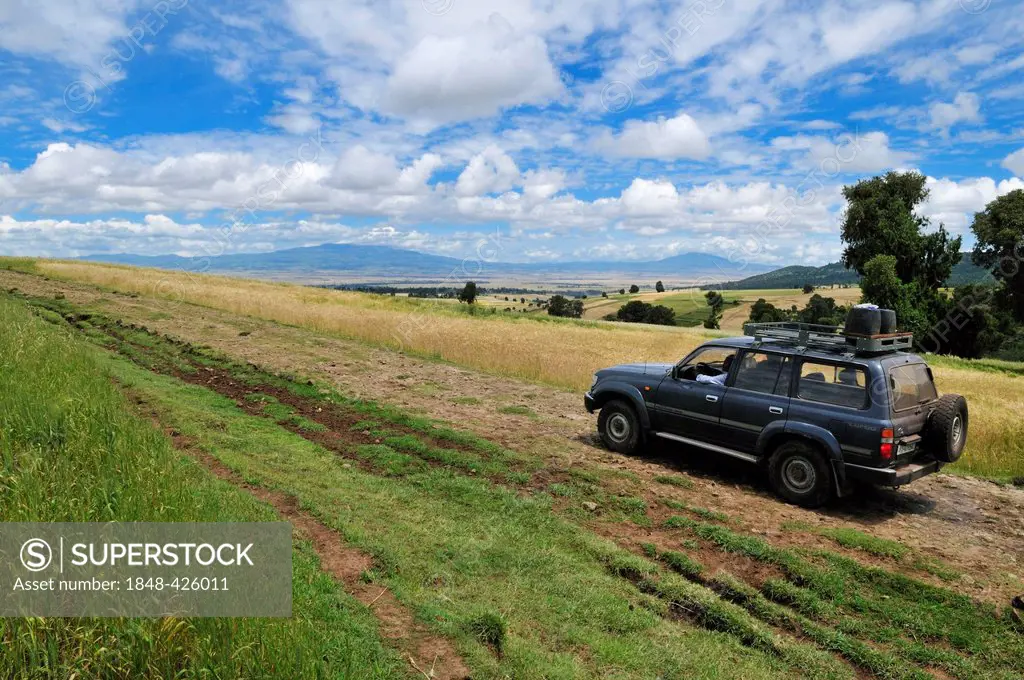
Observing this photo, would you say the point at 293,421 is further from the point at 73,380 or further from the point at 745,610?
the point at 745,610

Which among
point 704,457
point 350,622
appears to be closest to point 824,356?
point 704,457

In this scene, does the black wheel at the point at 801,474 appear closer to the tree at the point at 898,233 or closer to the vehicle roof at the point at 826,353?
the vehicle roof at the point at 826,353

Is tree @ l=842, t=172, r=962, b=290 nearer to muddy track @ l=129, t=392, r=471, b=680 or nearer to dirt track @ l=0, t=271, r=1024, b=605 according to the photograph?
dirt track @ l=0, t=271, r=1024, b=605

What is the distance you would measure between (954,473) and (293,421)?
1217 centimetres

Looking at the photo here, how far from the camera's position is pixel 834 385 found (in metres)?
8.23

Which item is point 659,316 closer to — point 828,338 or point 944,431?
point 828,338

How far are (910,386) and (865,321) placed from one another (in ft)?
3.74

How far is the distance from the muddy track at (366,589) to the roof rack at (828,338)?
6593 millimetres

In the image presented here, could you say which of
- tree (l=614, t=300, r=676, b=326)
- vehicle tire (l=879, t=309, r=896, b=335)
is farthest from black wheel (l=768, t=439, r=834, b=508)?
tree (l=614, t=300, r=676, b=326)

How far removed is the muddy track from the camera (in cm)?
424

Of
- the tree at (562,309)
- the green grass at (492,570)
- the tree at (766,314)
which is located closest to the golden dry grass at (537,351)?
the green grass at (492,570)

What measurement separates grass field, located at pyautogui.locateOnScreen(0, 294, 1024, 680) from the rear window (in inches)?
81.9

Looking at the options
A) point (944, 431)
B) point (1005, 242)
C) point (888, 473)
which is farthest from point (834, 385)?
point (1005, 242)

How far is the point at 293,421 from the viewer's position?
1137 centimetres
